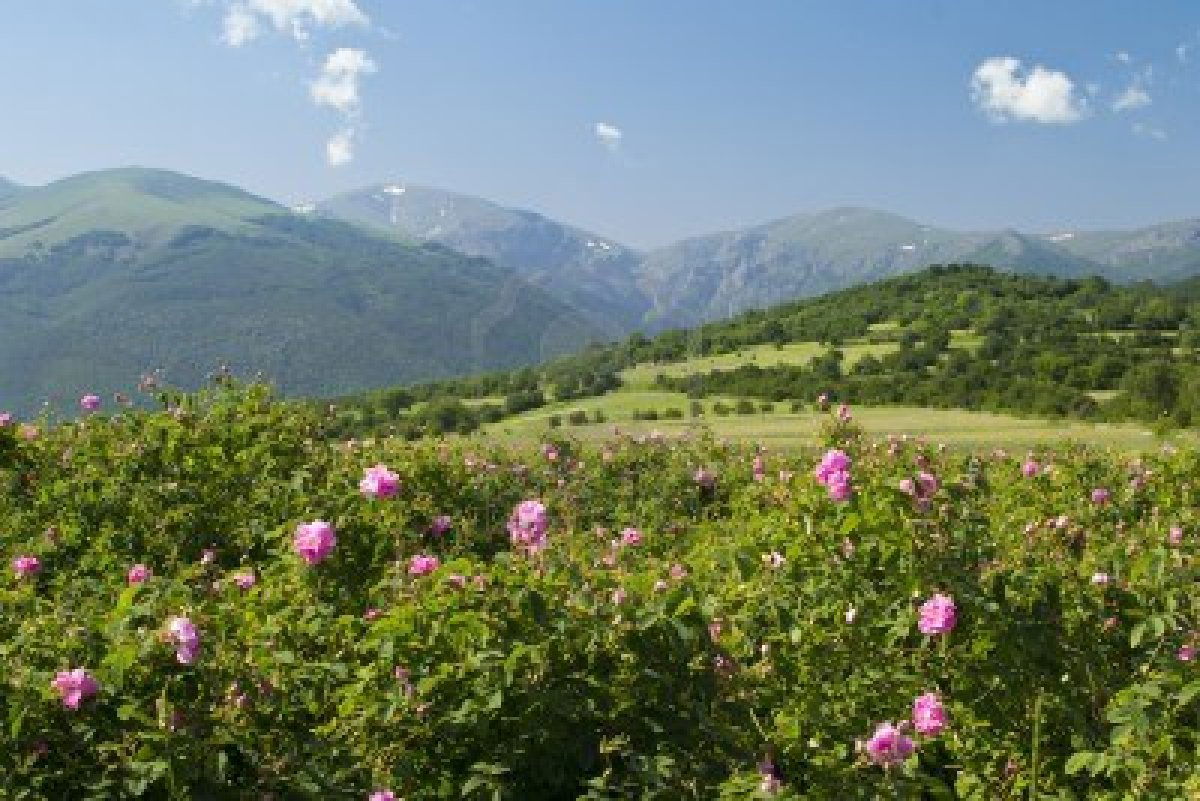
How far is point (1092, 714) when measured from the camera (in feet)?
16.7

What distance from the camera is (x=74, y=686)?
3.93 meters

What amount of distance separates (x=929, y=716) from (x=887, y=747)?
1.19ft

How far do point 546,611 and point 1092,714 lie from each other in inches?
98.8

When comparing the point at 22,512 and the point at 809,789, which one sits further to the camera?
the point at 22,512

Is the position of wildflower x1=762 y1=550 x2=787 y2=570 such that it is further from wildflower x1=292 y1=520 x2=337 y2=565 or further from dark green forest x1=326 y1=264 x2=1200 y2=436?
dark green forest x1=326 y1=264 x2=1200 y2=436

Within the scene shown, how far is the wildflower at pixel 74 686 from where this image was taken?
391cm

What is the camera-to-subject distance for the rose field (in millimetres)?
4016

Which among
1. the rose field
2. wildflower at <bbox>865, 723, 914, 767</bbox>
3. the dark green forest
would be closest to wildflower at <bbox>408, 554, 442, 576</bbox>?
the rose field

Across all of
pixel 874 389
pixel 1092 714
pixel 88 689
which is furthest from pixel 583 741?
pixel 874 389

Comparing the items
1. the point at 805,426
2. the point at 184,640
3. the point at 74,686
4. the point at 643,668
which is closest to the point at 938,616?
the point at 643,668

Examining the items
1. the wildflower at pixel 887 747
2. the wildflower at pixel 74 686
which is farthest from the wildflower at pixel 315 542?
the wildflower at pixel 887 747

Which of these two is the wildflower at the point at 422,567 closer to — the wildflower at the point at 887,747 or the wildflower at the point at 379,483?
the wildflower at the point at 379,483

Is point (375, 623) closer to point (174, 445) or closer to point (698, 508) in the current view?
point (174, 445)

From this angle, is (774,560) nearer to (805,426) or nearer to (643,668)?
A: (643,668)
